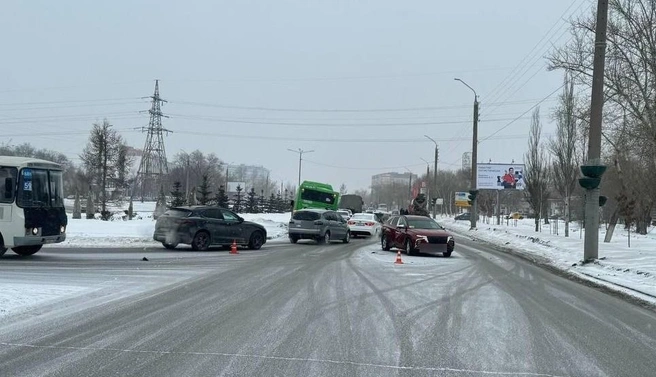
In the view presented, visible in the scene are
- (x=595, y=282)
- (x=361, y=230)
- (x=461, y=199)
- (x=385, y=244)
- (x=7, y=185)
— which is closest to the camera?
(x=595, y=282)

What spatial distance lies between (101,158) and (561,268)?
41.0 meters

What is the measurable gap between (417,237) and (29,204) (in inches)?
486

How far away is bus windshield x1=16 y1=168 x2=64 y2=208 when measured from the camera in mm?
16578

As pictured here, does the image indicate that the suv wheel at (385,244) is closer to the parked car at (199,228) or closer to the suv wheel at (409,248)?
the suv wheel at (409,248)

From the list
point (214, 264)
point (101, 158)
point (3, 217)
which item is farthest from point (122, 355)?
point (101, 158)

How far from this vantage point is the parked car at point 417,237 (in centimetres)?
2089

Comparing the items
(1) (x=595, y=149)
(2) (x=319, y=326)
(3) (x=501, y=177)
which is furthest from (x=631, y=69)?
(3) (x=501, y=177)

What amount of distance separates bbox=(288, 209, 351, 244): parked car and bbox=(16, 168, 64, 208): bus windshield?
12.0m

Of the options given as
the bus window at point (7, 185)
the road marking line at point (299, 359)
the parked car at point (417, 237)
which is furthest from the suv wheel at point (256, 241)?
the road marking line at point (299, 359)

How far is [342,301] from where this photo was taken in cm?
1044

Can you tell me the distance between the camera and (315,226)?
27.5 metres

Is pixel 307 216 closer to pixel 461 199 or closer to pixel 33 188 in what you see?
pixel 33 188

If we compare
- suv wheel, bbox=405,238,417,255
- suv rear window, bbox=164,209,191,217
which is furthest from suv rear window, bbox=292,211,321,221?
suv rear window, bbox=164,209,191,217

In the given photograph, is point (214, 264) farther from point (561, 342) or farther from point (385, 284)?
point (561, 342)
